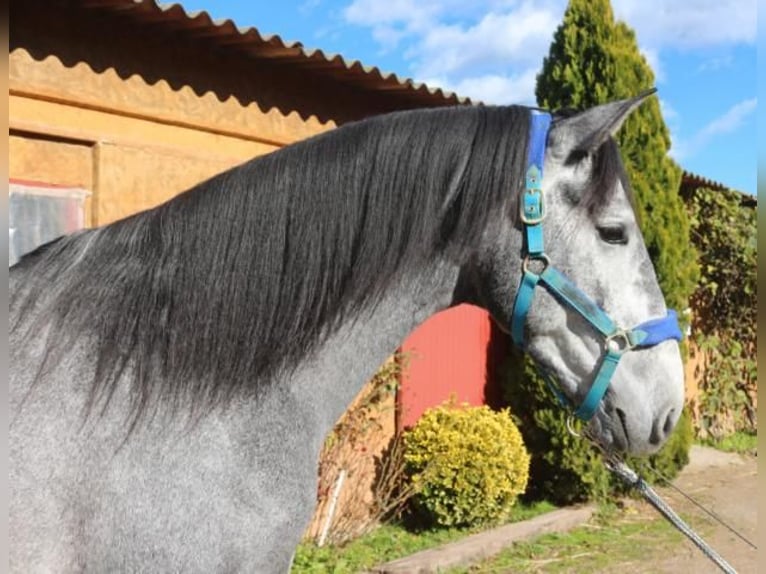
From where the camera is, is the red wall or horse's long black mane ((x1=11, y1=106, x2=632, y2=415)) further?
the red wall

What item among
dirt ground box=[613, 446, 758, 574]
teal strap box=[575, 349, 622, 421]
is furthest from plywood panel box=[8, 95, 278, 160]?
dirt ground box=[613, 446, 758, 574]

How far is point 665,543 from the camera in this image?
5859mm

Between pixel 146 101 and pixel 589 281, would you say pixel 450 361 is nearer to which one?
pixel 146 101

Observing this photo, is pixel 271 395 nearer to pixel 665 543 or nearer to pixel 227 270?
pixel 227 270

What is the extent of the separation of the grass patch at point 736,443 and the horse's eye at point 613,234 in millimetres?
8776

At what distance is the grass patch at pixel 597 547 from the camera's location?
5230mm

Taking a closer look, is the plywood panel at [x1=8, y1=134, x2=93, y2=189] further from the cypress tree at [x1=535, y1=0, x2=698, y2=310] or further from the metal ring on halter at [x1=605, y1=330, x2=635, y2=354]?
the cypress tree at [x1=535, y1=0, x2=698, y2=310]

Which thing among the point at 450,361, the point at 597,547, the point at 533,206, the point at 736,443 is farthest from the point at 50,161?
the point at 736,443

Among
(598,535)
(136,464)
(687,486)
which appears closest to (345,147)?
(136,464)

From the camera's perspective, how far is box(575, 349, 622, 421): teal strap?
6.04 feet

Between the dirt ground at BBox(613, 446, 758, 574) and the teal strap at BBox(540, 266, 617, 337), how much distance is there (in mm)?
4031

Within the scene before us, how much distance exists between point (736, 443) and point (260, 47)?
8292mm

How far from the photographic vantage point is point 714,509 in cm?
689

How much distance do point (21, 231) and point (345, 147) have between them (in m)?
2.52
